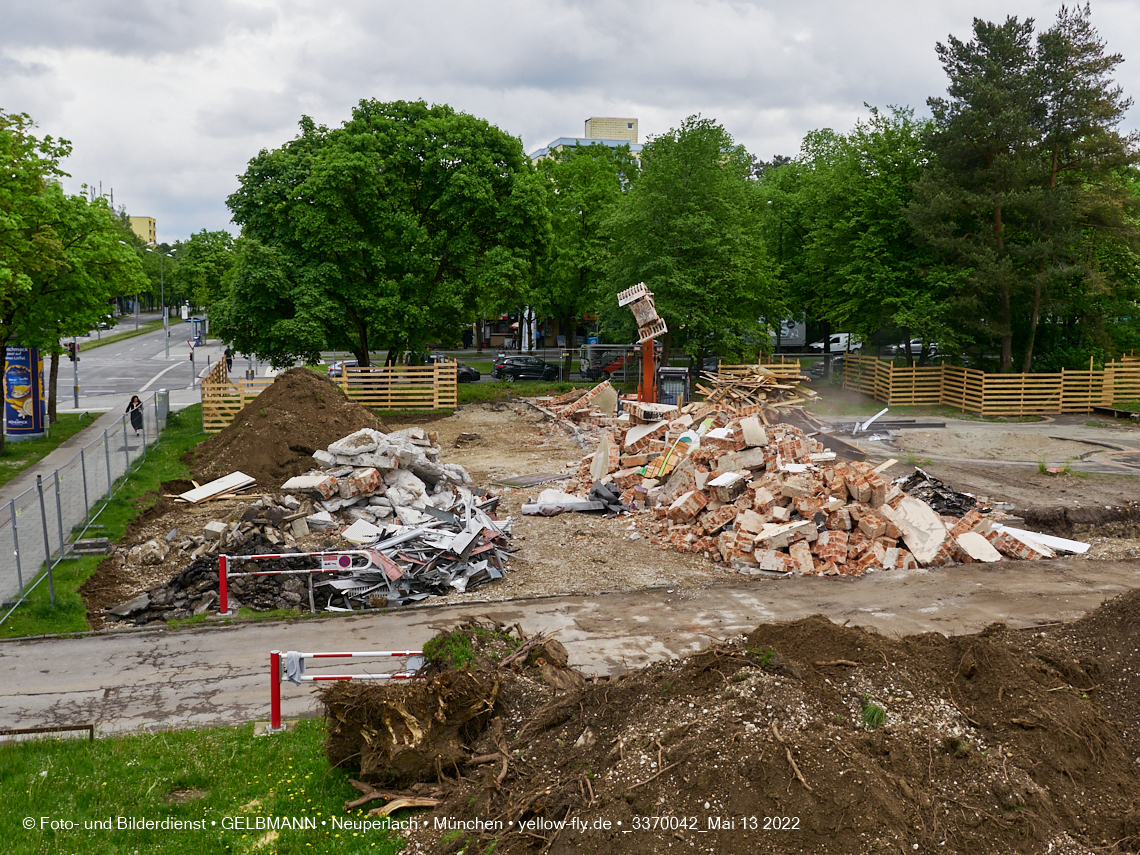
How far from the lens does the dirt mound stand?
19891 millimetres

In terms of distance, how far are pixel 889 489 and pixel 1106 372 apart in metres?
25.0

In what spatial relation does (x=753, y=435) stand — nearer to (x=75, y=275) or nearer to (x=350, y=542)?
(x=350, y=542)

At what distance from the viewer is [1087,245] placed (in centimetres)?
3372

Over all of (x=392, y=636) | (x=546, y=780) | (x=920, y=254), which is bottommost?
(x=392, y=636)

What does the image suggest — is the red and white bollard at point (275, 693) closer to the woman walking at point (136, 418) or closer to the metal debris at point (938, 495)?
the metal debris at point (938, 495)

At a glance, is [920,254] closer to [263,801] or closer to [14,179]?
[14,179]

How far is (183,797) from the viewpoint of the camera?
7.28 m

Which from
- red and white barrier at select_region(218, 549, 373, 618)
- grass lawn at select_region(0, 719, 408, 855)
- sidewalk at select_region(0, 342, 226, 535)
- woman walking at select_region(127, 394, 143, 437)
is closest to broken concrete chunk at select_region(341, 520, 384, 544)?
red and white barrier at select_region(218, 549, 373, 618)

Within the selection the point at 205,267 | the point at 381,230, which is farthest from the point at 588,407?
the point at 205,267

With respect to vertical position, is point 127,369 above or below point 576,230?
below

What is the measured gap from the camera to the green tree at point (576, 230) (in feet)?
140

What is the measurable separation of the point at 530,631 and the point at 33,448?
20.2m

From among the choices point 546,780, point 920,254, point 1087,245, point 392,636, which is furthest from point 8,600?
point 1087,245

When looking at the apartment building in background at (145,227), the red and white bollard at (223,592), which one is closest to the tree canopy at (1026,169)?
the red and white bollard at (223,592)
